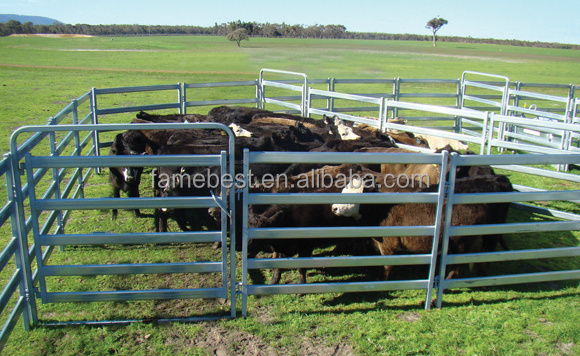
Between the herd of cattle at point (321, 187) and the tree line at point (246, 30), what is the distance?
99033mm

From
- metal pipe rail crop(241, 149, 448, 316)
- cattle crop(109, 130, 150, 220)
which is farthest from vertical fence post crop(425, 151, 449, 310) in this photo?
cattle crop(109, 130, 150, 220)

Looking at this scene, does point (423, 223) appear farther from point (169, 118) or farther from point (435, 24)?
point (435, 24)

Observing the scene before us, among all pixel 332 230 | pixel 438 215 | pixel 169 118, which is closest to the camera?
pixel 332 230

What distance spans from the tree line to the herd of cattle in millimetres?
99033

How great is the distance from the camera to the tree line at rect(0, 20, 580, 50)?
109912 millimetres

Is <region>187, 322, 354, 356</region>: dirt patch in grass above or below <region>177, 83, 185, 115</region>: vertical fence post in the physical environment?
below

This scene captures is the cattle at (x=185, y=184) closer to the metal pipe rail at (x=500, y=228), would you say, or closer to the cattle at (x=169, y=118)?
the cattle at (x=169, y=118)

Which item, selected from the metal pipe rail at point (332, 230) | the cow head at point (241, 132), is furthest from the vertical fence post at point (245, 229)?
the cow head at point (241, 132)

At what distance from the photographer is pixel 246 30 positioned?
102m

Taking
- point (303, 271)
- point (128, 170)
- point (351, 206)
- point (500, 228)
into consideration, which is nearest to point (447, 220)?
point (500, 228)

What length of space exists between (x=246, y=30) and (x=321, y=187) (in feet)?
334

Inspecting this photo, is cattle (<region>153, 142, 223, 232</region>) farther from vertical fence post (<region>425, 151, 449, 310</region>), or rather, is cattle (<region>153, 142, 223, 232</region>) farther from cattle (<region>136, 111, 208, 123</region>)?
vertical fence post (<region>425, 151, 449, 310</region>)

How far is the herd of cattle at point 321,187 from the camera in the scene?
5641 mm

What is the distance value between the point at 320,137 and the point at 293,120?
2.03 metres
